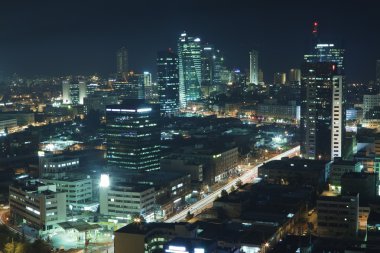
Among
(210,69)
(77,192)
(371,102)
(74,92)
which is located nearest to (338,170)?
(77,192)

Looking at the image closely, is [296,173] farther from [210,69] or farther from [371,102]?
[210,69]

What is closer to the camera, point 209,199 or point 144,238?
point 144,238

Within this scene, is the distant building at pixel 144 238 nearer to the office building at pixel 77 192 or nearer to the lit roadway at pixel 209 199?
the lit roadway at pixel 209 199

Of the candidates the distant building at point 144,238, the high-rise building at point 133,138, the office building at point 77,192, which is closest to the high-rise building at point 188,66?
the high-rise building at point 133,138

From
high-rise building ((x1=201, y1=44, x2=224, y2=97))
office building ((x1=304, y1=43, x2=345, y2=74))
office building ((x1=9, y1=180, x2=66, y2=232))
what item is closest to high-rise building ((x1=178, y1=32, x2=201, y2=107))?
high-rise building ((x1=201, y1=44, x2=224, y2=97))

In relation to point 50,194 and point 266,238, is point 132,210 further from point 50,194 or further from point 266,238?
point 266,238

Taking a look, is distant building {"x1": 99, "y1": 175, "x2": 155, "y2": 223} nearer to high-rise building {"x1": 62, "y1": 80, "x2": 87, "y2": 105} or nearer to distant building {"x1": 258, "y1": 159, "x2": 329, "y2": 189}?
distant building {"x1": 258, "y1": 159, "x2": 329, "y2": 189}
